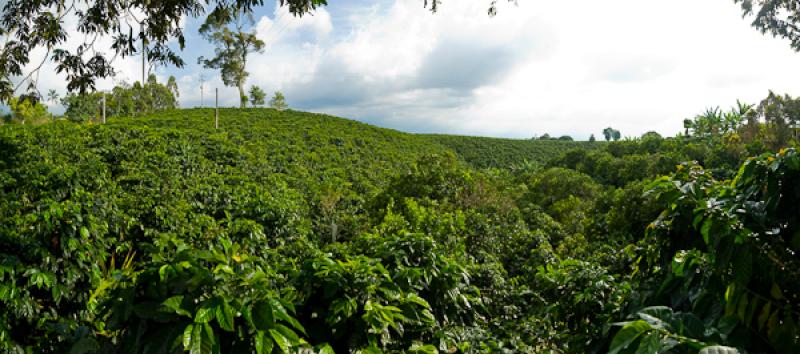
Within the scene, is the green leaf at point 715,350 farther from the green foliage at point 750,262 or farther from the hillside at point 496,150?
the hillside at point 496,150

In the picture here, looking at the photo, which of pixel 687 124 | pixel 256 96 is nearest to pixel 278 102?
pixel 256 96

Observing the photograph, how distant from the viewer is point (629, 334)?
62.9 inches

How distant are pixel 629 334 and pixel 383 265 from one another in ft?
7.30

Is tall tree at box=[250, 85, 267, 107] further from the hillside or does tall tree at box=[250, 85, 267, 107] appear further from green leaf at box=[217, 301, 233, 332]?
green leaf at box=[217, 301, 233, 332]

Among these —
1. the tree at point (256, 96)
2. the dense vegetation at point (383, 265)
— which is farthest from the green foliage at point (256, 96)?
the dense vegetation at point (383, 265)

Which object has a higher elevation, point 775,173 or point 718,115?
point 718,115

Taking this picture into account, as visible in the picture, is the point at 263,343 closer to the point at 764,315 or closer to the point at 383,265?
the point at 383,265

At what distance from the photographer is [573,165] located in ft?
63.4

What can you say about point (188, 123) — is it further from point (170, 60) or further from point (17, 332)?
point (17, 332)

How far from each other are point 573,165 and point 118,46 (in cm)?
1722

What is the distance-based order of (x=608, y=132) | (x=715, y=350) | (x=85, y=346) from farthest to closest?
(x=608, y=132)
(x=85, y=346)
(x=715, y=350)

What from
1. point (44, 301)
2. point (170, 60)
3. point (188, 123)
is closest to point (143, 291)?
point (44, 301)

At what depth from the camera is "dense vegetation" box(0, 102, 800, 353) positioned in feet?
6.40

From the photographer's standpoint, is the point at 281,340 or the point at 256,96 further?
the point at 256,96
